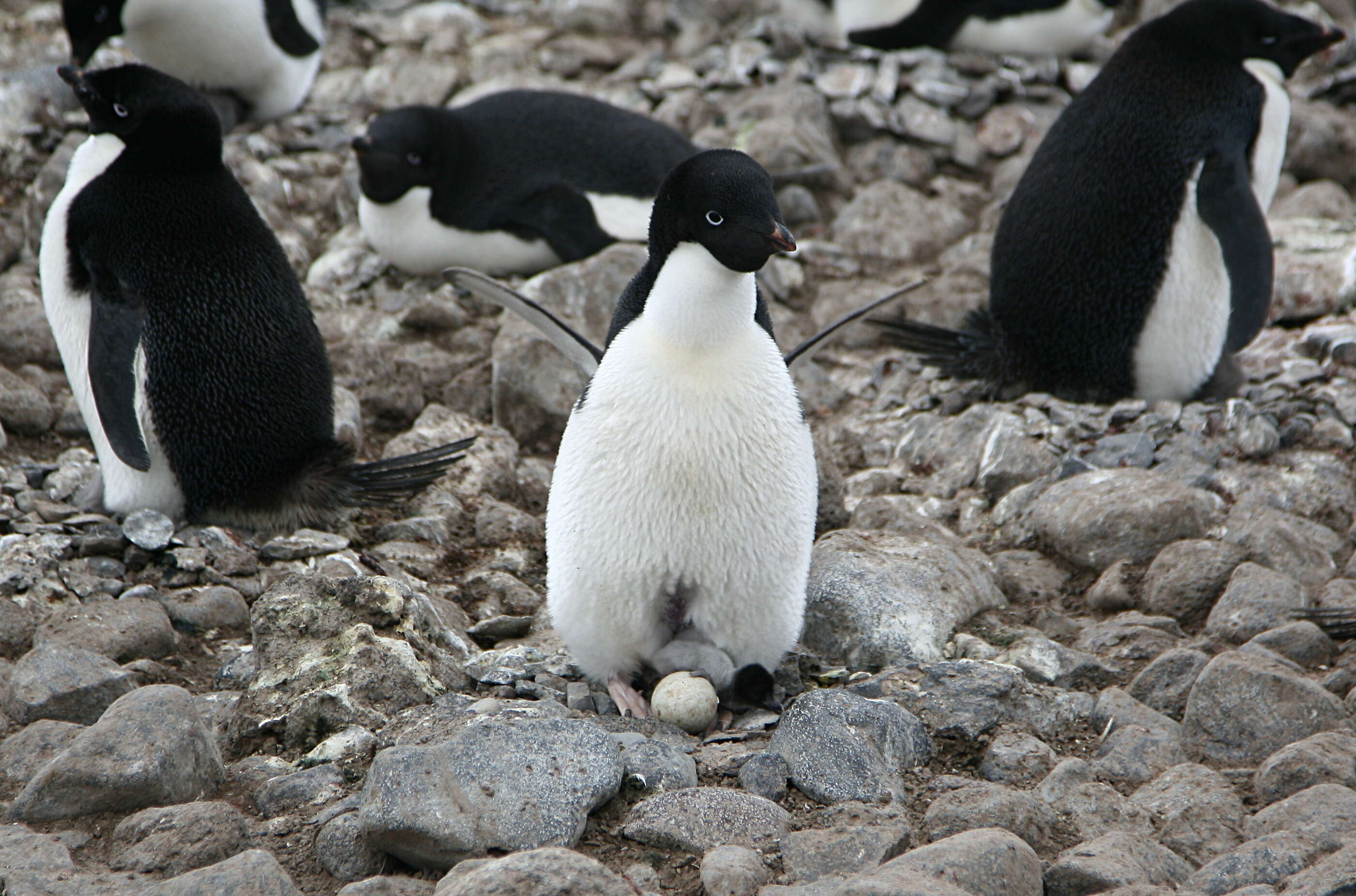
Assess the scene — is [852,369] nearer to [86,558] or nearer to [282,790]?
[86,558]

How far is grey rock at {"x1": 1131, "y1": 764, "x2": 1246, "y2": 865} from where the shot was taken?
7.00 ft

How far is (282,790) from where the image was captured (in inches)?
89.0

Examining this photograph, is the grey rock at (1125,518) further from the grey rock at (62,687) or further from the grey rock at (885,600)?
the grey rock at (62,687)

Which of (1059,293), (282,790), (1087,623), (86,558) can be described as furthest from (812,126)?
(282,790)

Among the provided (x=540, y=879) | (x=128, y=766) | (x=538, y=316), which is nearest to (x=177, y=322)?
(x=538, y=316)

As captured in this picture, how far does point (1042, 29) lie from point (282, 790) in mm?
5591

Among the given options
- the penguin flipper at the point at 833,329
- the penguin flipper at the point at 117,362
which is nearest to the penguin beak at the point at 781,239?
the penguin flipper at the point at 833,329

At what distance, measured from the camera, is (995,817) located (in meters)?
2.14

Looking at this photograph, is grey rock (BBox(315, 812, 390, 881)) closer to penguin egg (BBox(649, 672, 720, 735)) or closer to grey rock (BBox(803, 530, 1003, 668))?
penguin egg (BBox(649, 672, 720, 735))

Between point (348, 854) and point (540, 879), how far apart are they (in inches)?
18.3

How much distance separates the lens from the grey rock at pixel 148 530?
3.35 m

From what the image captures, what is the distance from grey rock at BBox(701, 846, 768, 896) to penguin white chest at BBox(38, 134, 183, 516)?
2275 millimetres

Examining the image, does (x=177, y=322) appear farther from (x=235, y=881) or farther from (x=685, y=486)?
(x=235, y=881)

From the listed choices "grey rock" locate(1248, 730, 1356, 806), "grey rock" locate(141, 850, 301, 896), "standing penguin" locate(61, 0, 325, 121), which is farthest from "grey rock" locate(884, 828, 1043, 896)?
"standing penguin" locate(61, 0, 325, 121)
